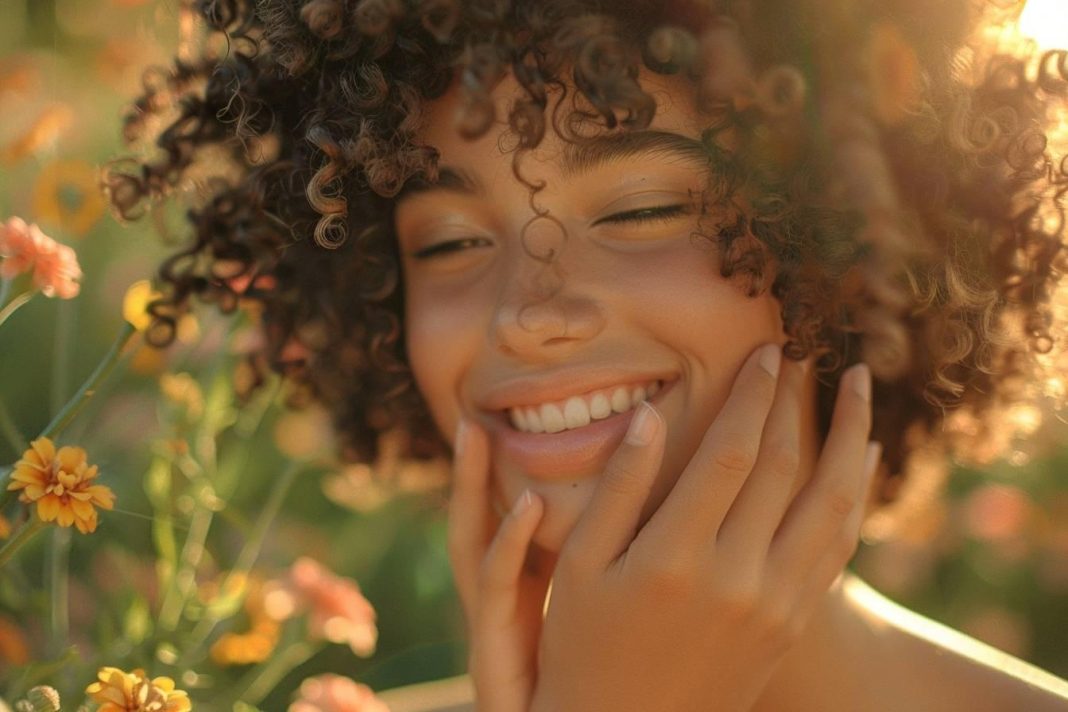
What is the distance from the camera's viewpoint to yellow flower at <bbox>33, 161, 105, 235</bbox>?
5.02 ft

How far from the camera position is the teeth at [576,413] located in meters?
1.52

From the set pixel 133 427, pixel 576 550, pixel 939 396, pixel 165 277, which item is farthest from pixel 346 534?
pixel 939 396

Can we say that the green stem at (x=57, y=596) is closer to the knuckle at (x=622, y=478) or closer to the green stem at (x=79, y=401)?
the green stem at (x=79, y=401)

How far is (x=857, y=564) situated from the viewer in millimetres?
3189

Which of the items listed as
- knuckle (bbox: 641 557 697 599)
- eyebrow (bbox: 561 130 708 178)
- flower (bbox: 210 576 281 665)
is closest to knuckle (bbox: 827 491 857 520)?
knuckle (bbox: 641 557 697 599)

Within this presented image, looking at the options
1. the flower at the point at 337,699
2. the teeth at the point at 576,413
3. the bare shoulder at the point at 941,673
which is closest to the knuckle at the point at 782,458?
the teeth at the point at 576,413

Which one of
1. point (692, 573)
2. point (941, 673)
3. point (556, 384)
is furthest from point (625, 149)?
point (941, 673)

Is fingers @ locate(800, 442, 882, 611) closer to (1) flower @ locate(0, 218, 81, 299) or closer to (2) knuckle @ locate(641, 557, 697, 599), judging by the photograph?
(2) knuckle @ locate(641, 557, 697, 599)

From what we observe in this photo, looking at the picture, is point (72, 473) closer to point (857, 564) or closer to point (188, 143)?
point (188, 143)

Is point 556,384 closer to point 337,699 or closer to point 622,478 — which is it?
point 622,478

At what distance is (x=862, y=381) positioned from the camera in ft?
5.18

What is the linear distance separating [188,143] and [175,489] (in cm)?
51

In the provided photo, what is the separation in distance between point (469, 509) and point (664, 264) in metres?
0.49

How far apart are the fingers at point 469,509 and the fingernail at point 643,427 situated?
29 cm
